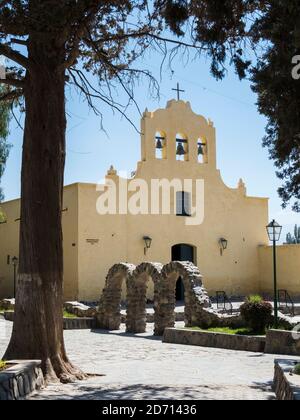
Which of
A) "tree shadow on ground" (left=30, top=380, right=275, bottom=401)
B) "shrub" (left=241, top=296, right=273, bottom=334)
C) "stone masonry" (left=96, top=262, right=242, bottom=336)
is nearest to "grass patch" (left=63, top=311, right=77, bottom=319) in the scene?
"stone masonry" (left=96, top=262, right=242, bottom=336)

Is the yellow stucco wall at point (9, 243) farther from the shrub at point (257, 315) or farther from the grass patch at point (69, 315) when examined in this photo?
the shrub at point (257, 315)

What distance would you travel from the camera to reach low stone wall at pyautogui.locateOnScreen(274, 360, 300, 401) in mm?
5845

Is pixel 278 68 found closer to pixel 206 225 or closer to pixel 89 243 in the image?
pixel 89 243

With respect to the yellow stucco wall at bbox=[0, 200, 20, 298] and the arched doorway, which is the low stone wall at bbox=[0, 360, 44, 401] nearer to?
the arched doorway

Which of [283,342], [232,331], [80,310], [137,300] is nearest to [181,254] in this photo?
[80,310]

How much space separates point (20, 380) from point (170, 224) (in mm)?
20051

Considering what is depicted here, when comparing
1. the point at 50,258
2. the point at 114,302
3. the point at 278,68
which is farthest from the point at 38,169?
the point at 114,302

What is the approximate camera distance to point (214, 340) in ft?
48.1

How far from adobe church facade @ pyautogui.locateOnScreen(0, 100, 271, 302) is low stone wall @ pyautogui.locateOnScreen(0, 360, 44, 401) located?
16564mm

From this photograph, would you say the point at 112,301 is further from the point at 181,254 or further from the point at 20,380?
the point at 20,380

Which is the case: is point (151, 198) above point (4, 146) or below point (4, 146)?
below

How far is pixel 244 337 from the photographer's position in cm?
1388
